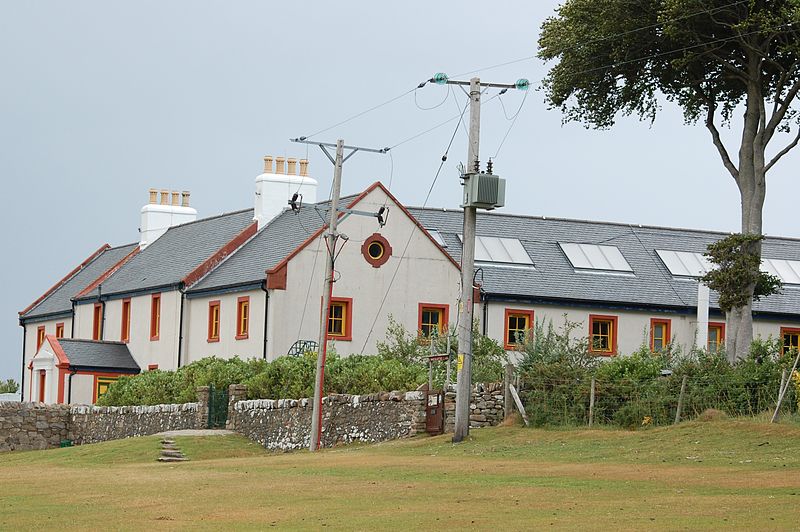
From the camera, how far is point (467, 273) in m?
35.4

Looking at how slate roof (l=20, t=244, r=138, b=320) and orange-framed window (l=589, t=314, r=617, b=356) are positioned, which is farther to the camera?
slate roof (l=20, t=244, r=138, b=320)

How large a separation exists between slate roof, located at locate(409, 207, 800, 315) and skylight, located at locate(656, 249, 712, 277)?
1.07 ft

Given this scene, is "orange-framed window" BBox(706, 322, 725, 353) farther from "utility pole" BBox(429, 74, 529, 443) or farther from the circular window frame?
"utility pole" BBox(429, 74, 529, 443)

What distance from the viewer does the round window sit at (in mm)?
53719

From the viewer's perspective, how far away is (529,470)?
87.6 feet

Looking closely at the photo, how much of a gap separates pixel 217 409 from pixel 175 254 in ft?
61.2

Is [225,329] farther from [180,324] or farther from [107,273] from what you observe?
[107,273]

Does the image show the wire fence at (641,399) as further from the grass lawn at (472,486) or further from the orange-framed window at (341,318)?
the orange-framed window at (341,318)

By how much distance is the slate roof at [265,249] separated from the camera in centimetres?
5409

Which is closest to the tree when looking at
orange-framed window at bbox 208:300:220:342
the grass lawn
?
the grass lawn

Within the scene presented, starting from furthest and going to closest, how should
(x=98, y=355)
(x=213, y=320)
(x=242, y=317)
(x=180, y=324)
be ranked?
(x=98, y=355) → (x=180, y=324) → (x=213, y=320) → (x=242, y=317)

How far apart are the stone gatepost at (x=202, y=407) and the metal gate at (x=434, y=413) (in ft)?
34.0

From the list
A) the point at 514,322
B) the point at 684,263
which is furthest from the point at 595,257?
the point at 514,322

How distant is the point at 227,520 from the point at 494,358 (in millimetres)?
28546
